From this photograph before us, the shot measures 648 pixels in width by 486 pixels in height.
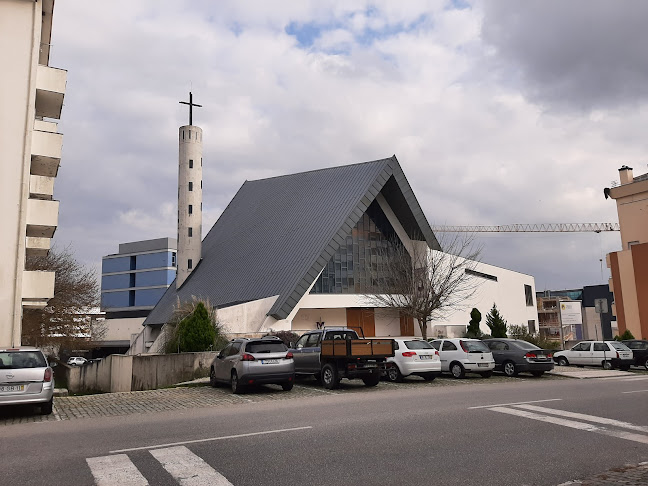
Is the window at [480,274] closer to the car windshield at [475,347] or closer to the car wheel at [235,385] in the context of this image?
the car windshield at [475,347]

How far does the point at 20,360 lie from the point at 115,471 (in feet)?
20.8

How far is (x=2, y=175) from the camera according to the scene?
21.3 meters

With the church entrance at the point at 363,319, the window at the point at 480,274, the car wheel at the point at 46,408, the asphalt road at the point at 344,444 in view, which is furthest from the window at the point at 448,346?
the window at the point at 480,274

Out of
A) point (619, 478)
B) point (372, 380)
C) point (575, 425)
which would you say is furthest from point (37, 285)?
point (619, 478)

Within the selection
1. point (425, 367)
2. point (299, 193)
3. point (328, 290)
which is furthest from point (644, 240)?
point (425, 367)

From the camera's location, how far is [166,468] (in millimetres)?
6707

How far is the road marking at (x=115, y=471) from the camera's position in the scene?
6.14m

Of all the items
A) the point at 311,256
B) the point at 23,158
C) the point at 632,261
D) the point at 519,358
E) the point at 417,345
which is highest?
the point at 23,158

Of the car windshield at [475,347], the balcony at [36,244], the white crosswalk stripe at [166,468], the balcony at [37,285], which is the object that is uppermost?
the balcony at [36,244]

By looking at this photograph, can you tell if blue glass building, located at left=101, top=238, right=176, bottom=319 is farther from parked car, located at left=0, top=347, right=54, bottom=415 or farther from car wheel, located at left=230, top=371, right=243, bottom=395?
parked car, located at left=0, top=347, right=54, bottom=415

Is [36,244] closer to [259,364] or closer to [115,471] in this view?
[259,364]

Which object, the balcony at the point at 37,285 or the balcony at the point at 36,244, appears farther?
the balcony at the point at 36,244

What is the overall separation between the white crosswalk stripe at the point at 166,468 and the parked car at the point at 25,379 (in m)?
4.88

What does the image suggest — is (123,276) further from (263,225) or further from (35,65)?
(35,65)
